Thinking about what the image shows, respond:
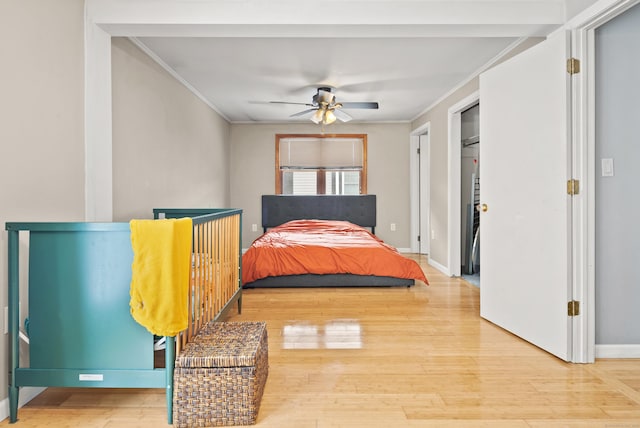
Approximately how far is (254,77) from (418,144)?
10.2 ft

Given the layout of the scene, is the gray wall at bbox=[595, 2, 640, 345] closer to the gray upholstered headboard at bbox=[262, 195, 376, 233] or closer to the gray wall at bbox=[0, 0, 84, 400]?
the gray wall at bbox=[0, 0, 84, 400]

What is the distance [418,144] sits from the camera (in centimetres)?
589

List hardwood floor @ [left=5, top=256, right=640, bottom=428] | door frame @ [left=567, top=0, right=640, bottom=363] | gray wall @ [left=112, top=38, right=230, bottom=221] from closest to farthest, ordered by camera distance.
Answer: hardwood floor @ [left=5, top=256, right=640, bottom=428] < door frame @ [left=567, top=0, right=640, bottom=363] < gray wall @ [left=112, top=38, right=230, bottom=221]

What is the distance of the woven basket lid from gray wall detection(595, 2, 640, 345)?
1.95 metres

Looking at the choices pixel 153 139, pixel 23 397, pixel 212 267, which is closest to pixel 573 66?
pixel 212 267

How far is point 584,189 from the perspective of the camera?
2.04 metres

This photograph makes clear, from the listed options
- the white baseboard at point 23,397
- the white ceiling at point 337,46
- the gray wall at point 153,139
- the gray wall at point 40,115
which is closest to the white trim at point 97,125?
the gray wall at point 40,115

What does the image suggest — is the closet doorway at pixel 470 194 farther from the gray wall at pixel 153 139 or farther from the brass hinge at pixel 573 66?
the gray wall at pixel 153 139

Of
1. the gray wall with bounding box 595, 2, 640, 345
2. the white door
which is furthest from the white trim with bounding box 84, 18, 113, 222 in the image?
the gray wall with bounding box 595, 2, 640, 345

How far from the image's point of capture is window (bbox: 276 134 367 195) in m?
5.99

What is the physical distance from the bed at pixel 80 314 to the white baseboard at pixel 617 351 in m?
2.30

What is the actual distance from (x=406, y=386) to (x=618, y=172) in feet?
5.54

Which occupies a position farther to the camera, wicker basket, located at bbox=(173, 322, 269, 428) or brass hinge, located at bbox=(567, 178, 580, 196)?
brass hinge, located at bbox=(567, 178, 580, 196)

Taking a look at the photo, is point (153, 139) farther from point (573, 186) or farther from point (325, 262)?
point (573, 186)
